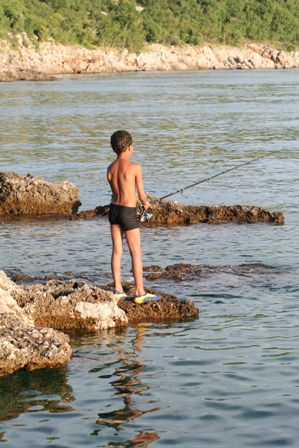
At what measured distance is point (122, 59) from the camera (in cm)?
10238

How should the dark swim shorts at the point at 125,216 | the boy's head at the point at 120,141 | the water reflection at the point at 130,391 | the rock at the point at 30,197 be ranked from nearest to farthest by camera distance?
the water reflection at the point at 130,391, the boy's head at the point at 120,141, the dark swim shorts at the point at 125,216, the rock at the point at 30,197

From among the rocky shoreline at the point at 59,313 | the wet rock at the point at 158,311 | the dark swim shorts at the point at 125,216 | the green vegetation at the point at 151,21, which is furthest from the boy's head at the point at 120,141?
the green vegetation at the point at 151,21

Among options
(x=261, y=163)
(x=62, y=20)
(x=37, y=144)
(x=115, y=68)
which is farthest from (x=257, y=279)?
(x=62, y=20)

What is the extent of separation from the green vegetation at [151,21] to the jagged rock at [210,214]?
263 ft

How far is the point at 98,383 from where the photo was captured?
6547 millimetres

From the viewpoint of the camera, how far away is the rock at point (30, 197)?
14.4m

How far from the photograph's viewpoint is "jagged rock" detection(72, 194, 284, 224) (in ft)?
44.4

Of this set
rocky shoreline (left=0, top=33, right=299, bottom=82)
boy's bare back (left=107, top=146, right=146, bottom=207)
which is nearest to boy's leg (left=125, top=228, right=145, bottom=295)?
boy's bare back (left=107, top=146, right=146, bottom=207)

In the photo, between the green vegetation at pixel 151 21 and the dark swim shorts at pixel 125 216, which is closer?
the dark swim shorts at pixel 125 216

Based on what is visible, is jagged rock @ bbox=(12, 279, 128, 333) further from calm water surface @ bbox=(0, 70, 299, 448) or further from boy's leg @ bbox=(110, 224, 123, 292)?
boy's leg @ bbox=(110, 224, 123, 292)

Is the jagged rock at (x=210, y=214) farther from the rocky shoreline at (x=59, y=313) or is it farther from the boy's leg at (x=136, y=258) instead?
the boy's leg at (x=136, y=258)

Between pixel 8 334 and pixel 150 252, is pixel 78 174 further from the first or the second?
pixel 8 334

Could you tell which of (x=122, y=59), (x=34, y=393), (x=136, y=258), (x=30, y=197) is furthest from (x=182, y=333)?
(x=122, y=59)

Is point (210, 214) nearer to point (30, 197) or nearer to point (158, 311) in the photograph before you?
point (30, 197)
